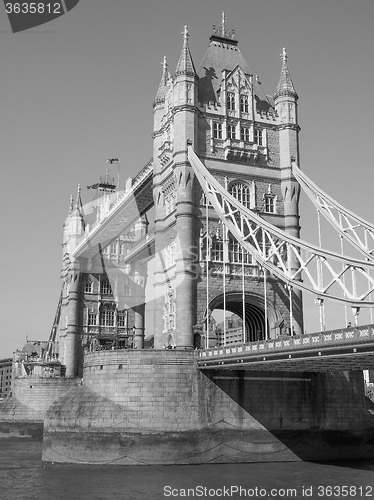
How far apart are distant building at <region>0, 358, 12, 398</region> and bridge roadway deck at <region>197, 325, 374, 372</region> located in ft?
406

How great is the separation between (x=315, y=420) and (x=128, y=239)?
52.7 meters

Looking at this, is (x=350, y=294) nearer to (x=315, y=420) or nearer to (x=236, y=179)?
(x=315, y=420)

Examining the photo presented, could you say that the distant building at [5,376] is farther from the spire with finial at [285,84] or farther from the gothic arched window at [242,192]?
the spire with finial at [285,84]

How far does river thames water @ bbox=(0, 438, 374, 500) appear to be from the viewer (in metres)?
27.0

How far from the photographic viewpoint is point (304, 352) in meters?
28.6

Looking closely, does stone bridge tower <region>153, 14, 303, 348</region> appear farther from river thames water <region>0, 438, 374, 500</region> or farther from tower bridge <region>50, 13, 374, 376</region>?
river thames water <region>0, 438, 374, 500</region>

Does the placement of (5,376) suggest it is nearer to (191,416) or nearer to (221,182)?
(221,182)

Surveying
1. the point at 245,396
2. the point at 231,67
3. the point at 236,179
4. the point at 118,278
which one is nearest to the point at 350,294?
the point at 245,396

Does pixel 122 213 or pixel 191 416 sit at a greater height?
pixel 122 213

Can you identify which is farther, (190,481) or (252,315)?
(252,315)

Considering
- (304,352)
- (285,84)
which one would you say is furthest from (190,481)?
(285,84)

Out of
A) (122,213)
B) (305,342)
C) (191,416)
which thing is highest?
(122,213)

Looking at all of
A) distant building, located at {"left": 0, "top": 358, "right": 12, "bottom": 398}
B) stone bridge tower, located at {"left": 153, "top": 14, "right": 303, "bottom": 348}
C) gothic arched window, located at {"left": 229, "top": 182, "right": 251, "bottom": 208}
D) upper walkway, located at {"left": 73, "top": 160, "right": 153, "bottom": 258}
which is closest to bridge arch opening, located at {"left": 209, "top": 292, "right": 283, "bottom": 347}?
stone bridge tower, located at {"left": 153, "top": 14, "right": 303, "bottom": 348}

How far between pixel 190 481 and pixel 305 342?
8.88 m
